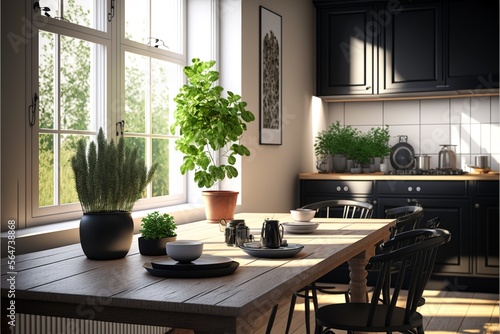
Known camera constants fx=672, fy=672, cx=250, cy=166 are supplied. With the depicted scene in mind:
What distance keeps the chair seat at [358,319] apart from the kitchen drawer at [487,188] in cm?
274

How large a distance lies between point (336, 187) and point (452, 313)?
149 cm

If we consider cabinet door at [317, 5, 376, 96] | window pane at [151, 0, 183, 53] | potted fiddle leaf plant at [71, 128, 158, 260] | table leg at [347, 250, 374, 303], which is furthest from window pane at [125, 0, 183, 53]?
cabinet door at [317, 5, 376, 96]

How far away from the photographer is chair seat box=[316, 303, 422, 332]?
2.43m

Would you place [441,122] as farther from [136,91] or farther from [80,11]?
[80,11]

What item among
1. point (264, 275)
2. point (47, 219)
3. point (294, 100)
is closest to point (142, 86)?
point (47, 219)

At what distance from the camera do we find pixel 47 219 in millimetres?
3129

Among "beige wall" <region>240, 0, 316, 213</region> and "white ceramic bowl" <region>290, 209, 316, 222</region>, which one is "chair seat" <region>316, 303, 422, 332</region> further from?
"beige wall" <region>240, 0, 316, 213</region>

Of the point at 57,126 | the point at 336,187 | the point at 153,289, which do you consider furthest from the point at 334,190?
the point at 153,289

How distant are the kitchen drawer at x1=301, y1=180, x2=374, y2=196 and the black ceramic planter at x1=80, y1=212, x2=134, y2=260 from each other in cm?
346

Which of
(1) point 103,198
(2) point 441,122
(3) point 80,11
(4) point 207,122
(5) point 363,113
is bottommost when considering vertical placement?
(1) point 103,198

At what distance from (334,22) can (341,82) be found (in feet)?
1.76

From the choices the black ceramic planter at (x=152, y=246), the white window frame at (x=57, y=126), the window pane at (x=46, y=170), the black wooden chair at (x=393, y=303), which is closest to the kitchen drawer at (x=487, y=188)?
the black wooden chair at (x=393, y=303)

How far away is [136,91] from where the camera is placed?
391cm

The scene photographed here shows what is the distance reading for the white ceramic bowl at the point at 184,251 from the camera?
2.05 metres
